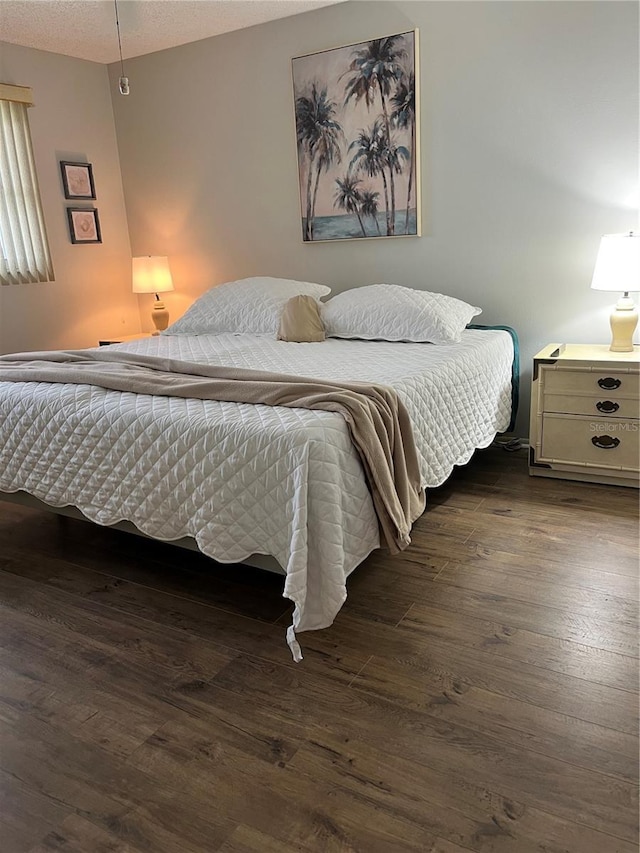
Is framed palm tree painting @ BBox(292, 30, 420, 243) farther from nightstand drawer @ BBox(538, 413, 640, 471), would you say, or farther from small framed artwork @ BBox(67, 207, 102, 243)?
small framed artwork @ BBox(67, 207, 102, 243)

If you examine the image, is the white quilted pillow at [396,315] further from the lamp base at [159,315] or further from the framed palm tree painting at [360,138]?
the lamp base at [159,315]

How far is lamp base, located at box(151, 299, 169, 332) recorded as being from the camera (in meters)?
4.46

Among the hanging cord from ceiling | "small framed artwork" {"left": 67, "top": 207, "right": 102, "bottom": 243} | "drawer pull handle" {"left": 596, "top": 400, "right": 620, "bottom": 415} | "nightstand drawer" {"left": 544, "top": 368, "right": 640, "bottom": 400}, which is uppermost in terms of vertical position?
the hanging cord from ceiling

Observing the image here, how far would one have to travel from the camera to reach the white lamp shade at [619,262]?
2807mm

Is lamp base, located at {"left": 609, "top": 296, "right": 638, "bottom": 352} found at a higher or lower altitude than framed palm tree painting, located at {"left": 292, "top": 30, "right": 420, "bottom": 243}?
lower

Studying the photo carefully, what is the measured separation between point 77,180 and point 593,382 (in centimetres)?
355

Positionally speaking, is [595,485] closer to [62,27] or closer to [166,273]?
[166,273]

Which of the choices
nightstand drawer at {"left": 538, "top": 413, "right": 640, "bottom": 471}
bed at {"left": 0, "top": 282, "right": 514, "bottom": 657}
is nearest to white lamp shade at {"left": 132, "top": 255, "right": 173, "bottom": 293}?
bed at {"left": 0, "top": 282, "right": 514, "bottom": 657}

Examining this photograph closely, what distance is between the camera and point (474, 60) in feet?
10.6

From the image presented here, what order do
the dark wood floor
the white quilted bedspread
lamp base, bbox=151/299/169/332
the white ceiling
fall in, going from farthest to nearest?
lamp base, bbox=151/299/169/332, the white ceiling, the white quilted bedspread, the dark wood floor

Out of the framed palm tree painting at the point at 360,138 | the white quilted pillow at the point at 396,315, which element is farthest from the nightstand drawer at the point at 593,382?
the framed palm tree painting at the point at 360,138

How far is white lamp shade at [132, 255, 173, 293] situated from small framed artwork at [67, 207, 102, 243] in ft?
1.33

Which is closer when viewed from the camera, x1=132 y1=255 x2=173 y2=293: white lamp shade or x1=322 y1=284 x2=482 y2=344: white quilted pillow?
x1=322 y1=284 x2=482 y2=344: white quilted pillow

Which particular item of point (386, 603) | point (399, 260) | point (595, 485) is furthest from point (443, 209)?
point (386, 603)
